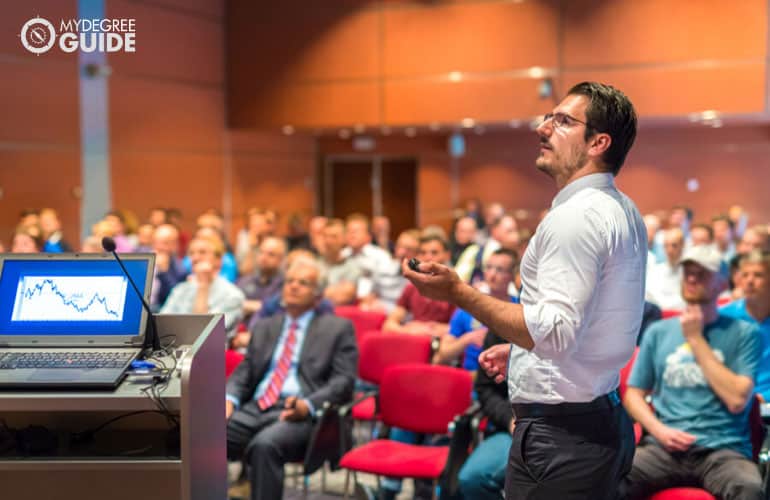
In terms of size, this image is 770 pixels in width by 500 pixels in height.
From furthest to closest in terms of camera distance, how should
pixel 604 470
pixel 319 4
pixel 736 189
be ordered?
1. pixel 736 189
2. pixel 319 4
3. pixel 604 470

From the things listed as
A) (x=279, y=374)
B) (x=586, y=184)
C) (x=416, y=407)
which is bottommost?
(x=416, y=407)

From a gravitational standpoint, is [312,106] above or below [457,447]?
above

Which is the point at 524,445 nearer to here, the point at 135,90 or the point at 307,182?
the point at 135,90

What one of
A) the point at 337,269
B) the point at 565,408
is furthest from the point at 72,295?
the point at 337,269

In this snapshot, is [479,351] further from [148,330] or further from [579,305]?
[579,305]

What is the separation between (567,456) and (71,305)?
1.54 m

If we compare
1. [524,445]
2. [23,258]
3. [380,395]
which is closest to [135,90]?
[380,395]

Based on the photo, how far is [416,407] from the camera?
4375 millimetres

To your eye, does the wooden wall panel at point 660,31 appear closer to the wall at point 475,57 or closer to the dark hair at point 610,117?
the wall at point 475,57

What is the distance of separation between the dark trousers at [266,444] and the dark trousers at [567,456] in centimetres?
205

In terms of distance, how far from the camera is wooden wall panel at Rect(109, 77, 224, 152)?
1055 centimetres

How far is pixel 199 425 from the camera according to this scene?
2.51 metres

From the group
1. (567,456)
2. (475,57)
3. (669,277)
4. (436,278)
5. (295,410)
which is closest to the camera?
(436,278)

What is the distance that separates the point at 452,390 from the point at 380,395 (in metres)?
0.39
